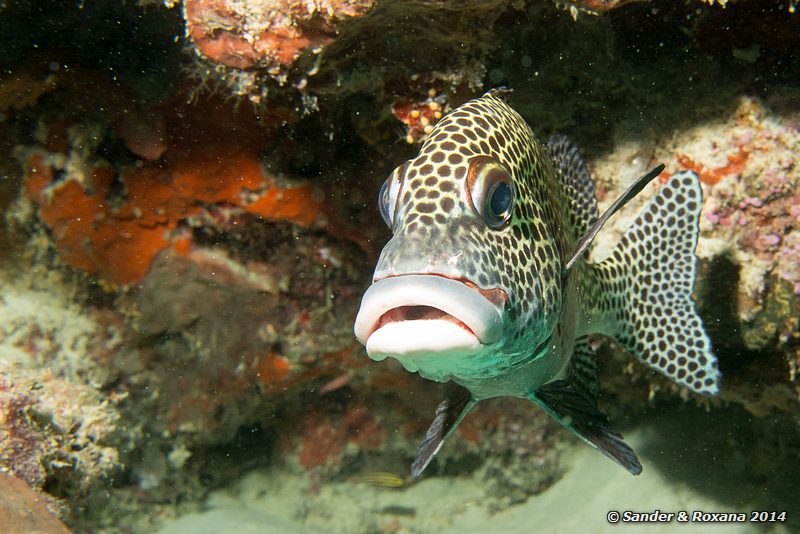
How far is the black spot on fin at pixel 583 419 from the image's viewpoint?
2.95 metres

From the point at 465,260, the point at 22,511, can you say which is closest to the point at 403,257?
the point at 465,260

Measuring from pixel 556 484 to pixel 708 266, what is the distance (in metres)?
3.01

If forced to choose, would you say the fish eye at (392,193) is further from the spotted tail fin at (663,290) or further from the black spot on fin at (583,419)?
the spotted tail fin at (663,290)

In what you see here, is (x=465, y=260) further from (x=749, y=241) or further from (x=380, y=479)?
(x=380, y=479)

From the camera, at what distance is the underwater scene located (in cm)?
268

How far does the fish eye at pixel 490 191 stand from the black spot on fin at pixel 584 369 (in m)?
1.43

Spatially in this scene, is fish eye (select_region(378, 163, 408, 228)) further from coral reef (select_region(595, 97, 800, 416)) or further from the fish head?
coral reef (select_region(595, 97, 800, 416))

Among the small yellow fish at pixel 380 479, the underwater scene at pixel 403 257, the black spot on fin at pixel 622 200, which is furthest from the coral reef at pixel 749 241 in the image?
the small yellow fish at pixel 380 479

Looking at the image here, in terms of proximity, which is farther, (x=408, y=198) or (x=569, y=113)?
(x=569, y=113)

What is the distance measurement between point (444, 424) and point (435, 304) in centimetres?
144

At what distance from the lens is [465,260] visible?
212 cm

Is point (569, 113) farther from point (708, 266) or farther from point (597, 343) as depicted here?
point (597, 343)

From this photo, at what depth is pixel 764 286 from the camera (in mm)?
3518

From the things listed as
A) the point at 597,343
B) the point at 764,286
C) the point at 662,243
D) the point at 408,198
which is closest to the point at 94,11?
the point at 408,198
